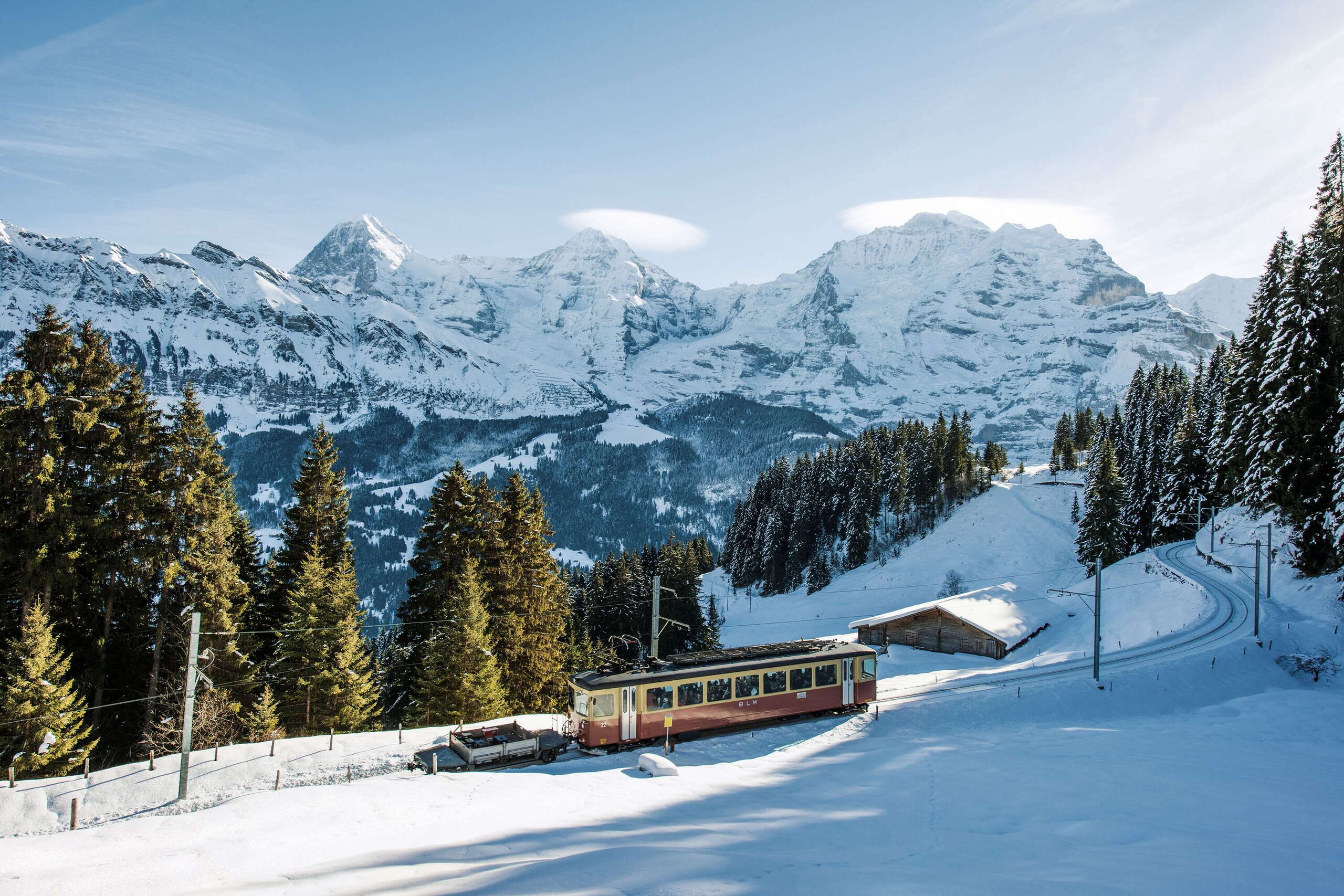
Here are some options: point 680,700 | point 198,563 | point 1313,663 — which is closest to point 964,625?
point 1313,663

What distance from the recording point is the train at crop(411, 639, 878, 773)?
25.2 meters

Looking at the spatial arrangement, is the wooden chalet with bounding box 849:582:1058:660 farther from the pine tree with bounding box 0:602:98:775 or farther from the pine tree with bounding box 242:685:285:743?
the pine tree with bounding box 0:602:98:775

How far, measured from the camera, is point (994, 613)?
5794 centimetres

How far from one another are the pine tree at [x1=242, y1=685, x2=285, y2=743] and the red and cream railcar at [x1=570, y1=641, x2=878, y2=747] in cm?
1215

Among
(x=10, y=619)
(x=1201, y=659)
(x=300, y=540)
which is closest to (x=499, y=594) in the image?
(x=300, y=540)

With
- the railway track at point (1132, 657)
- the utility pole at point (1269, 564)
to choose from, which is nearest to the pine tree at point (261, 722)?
the railway track at point (1132, 657)

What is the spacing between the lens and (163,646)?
28.8m

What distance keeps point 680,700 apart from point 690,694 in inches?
17.8

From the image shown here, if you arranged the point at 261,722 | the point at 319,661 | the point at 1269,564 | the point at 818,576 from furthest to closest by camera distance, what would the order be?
the point at 818,576 < the point at 1269,564 < the point at 319,661 < the point at 261,722

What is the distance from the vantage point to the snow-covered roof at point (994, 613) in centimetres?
5438

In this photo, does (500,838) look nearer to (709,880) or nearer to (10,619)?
(709,880)

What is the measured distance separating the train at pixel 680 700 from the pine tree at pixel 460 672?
4.54m

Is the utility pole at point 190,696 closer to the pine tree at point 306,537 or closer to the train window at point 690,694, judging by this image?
the pine tree at point 306,537

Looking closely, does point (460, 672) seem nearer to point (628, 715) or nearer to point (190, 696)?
point (628, 715)
